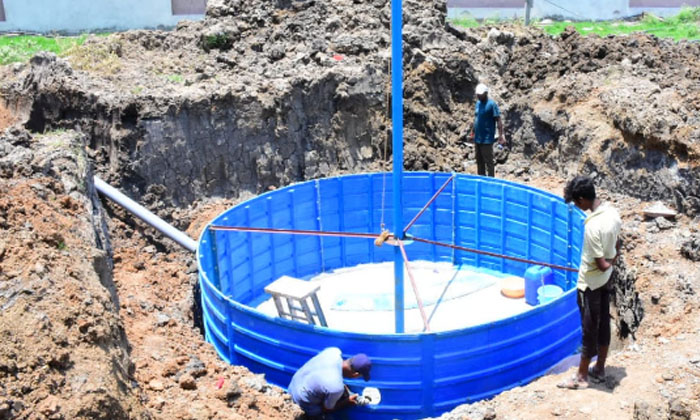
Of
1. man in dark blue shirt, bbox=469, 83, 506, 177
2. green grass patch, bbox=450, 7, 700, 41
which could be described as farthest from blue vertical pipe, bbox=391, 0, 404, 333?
green grass patch, bbox=450, 7, 700, 41

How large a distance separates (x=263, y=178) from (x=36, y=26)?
10.2 m

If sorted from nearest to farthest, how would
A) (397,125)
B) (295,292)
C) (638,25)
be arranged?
1. (397,125)
2. (295,292)
3. (638,25)

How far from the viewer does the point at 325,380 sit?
5723 mm

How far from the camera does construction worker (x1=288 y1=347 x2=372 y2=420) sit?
5734 millimetres

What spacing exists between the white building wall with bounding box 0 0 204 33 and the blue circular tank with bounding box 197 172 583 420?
10516mm

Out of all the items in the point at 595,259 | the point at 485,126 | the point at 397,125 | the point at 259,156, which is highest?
the point at 397,125

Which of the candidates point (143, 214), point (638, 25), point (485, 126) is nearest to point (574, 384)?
Answer: point (485, 126)

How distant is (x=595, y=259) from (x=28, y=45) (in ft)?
42.9

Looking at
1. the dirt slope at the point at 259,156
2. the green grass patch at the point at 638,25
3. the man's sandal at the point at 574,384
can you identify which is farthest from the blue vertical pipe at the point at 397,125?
the green grass patch at the point at 638,25

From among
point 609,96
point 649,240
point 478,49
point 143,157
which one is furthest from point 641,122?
point 143,157

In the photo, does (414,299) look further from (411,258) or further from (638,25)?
(638,25)

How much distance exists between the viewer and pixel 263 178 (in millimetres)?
10469

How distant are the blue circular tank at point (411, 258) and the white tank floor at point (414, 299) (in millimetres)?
243

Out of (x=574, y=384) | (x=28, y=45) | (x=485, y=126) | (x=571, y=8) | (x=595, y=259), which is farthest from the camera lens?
(x=571, y=8)
